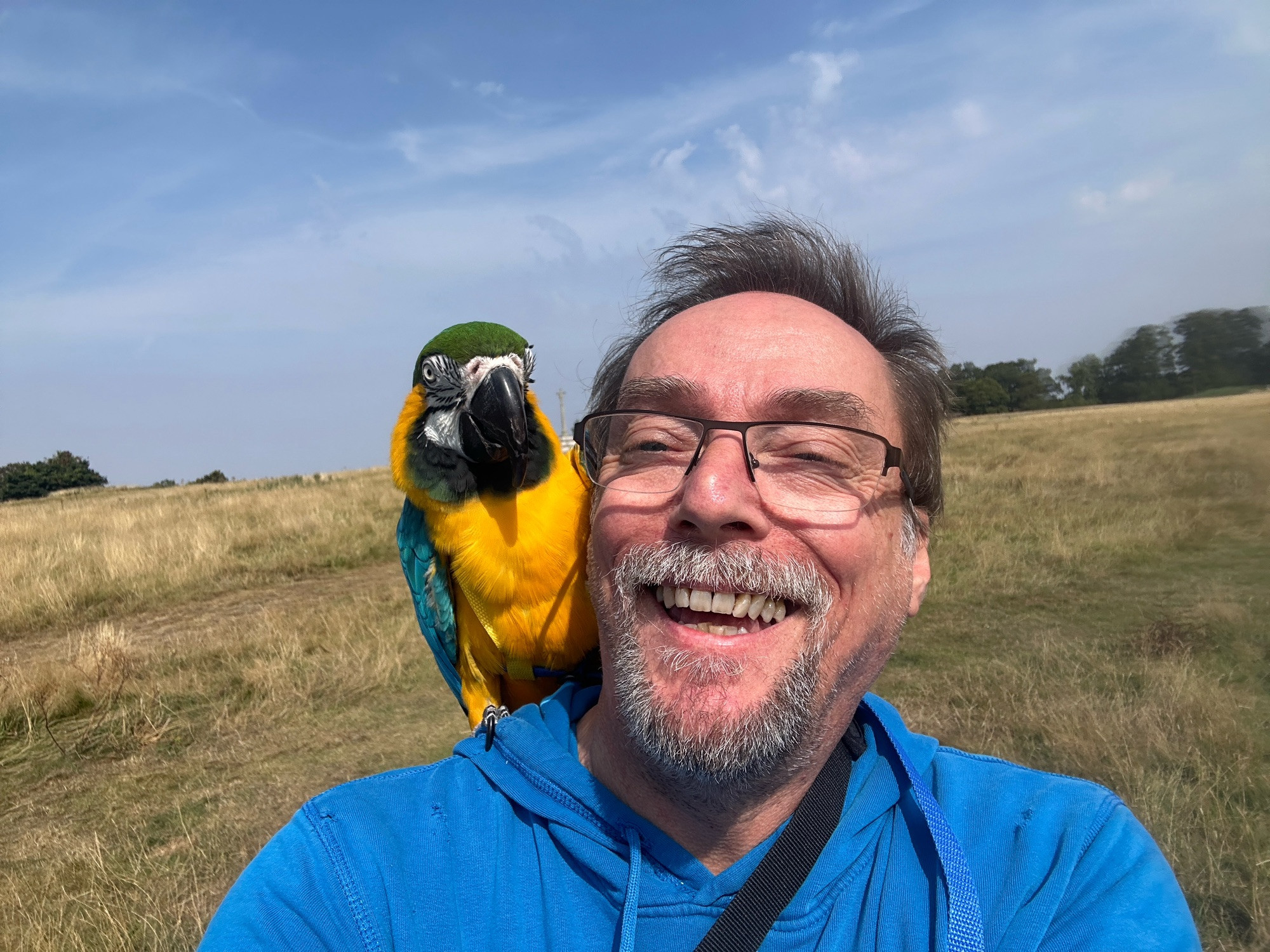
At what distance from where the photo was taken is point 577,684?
7.73 ft

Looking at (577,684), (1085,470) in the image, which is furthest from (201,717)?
(1085,470)

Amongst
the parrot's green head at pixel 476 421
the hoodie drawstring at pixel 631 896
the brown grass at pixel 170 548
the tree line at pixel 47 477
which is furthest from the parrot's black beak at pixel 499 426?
the tree line at pixel 47 477

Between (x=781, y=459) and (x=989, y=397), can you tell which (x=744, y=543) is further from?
(x=989, y=397)

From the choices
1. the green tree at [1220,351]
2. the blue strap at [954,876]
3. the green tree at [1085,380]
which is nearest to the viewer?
the blue strap at [954,876]

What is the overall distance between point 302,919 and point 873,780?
1.28m

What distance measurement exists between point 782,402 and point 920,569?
0.71 m

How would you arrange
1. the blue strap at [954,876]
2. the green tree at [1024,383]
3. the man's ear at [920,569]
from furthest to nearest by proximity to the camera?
the green tree at [1024,383], the man's ear at [920,569], the blue strap at [954,876]

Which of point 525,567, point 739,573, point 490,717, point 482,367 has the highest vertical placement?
point 482,367

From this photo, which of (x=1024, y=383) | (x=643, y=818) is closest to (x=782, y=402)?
(x=643, y=818)

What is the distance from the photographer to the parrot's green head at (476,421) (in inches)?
123

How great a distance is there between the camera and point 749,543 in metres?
1.67

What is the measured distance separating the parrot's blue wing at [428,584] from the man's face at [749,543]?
1.56 meters

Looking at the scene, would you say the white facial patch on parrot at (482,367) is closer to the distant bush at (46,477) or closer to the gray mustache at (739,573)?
the gray mustache at (739,573)

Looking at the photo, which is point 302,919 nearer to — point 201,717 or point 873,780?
point 873,780
